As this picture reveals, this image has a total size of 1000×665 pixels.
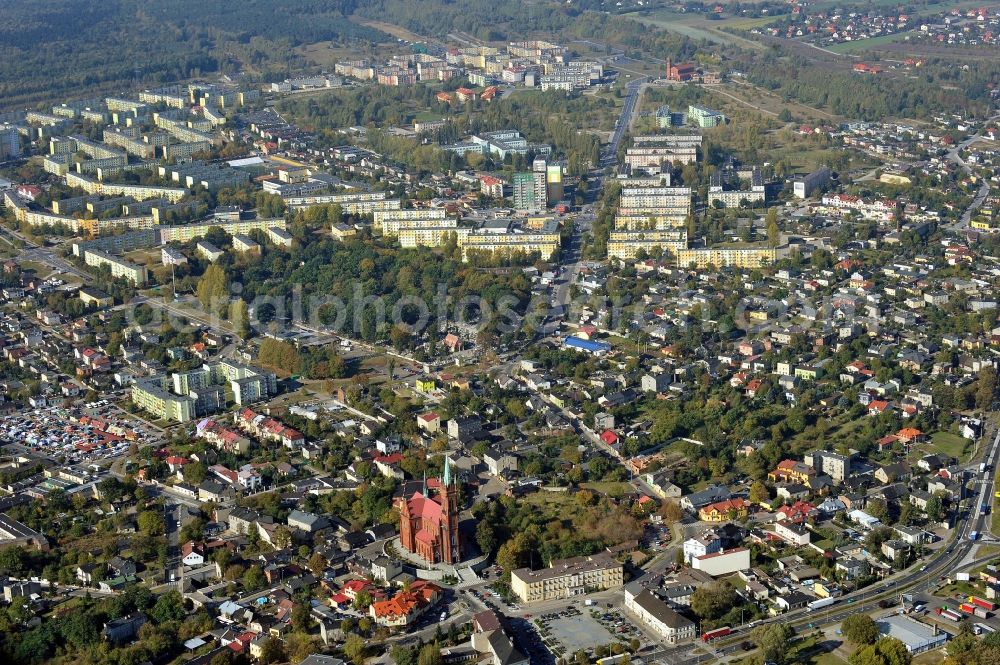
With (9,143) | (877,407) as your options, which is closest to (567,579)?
(877,407)

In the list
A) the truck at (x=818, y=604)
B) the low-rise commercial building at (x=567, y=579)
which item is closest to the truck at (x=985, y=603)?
the truck at (x=818, y=604)

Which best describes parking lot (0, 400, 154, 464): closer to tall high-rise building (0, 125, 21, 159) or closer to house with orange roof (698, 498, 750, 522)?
house with orange roof (698, 498, 750, 522)

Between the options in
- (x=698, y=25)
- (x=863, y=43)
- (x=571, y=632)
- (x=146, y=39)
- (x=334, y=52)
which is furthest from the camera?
(x=698, y=25)

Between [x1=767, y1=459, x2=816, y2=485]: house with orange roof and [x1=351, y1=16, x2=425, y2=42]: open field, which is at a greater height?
[x1=351, y1=16, x2=425, y2=42]: open field

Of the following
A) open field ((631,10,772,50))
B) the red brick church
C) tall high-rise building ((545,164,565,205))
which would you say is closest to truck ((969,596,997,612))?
the red brick church

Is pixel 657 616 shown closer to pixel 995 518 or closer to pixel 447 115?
pixel 995 518

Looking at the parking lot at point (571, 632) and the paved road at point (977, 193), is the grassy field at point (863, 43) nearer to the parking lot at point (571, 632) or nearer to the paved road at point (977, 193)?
the paved road at point (977, 193)

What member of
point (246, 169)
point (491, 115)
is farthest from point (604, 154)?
point (246, 169)
